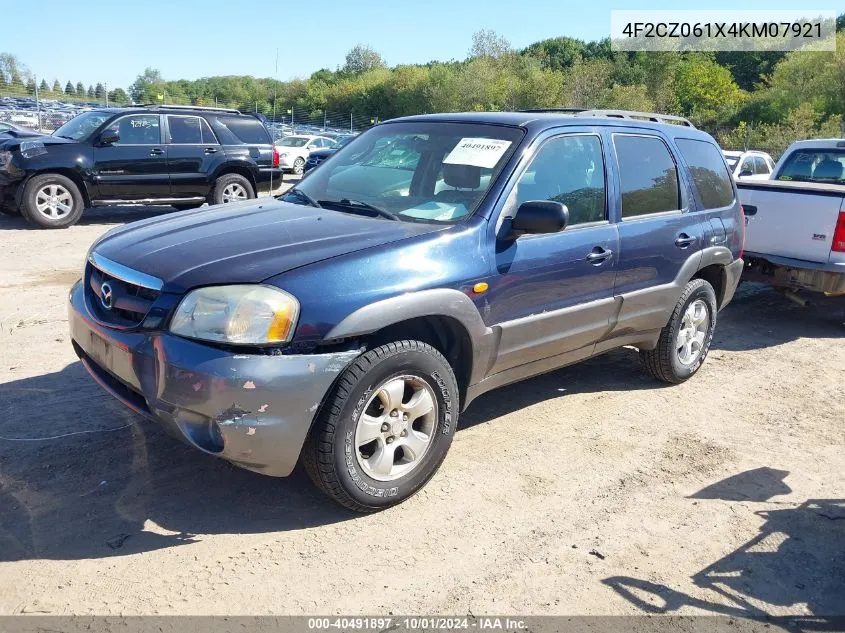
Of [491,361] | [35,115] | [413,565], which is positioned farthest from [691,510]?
[35,115]

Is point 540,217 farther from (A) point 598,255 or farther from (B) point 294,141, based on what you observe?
(B) point 294,141

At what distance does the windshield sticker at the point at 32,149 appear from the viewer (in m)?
10.5

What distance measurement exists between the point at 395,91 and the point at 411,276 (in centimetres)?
7078

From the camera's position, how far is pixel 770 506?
3799mm

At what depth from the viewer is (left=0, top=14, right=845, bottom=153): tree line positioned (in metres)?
41.2

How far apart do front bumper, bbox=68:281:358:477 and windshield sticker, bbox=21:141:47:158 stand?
8.75m

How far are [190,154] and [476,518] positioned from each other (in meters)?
9.83

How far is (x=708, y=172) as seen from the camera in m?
5.54

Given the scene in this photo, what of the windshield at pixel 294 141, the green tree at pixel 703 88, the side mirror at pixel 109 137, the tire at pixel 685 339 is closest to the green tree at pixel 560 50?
the green tree at pixel 703 88

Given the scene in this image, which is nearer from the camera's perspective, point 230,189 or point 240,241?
point 240,241

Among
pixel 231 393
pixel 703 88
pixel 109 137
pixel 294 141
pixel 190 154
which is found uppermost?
pixel 703 88

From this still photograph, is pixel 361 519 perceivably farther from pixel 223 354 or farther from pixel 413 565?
pixel 223 354

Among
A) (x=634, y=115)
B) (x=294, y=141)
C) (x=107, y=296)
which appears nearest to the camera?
(x=107, y=296)

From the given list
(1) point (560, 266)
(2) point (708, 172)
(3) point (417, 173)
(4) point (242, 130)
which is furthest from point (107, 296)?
(4) point (242, 130)
